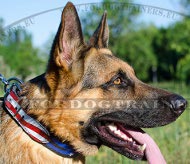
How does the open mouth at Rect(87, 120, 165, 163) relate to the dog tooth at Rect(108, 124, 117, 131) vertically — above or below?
below

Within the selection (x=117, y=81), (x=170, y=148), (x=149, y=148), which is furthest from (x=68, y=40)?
(x=170, y=148)

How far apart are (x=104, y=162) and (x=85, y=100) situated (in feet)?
7.65

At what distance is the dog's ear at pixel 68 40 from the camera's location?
3.89 meters

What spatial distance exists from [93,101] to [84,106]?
0.13 meters

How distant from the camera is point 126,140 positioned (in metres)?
4.22

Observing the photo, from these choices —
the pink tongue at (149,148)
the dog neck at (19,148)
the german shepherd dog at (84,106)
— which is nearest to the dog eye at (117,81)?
the german shepherd dog at (84,106)

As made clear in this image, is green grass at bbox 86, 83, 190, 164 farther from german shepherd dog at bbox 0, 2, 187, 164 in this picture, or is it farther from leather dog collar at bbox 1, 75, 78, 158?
leather dog collar at bbox 1, 75, 78, 158

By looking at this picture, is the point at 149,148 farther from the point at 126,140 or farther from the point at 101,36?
the point at 101,36

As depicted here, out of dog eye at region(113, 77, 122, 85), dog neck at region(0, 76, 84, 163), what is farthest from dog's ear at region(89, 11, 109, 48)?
dog neck at region(0, 76, 84, 163)

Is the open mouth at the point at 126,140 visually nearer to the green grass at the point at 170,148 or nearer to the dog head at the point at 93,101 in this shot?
the dog head at the point at 93,101

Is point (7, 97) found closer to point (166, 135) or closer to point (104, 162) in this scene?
point (104, 162)

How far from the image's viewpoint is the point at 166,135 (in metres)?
7.20

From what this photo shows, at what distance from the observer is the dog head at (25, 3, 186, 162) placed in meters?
4.01

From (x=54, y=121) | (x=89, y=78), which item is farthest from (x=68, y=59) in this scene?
(x=54, y=121)
